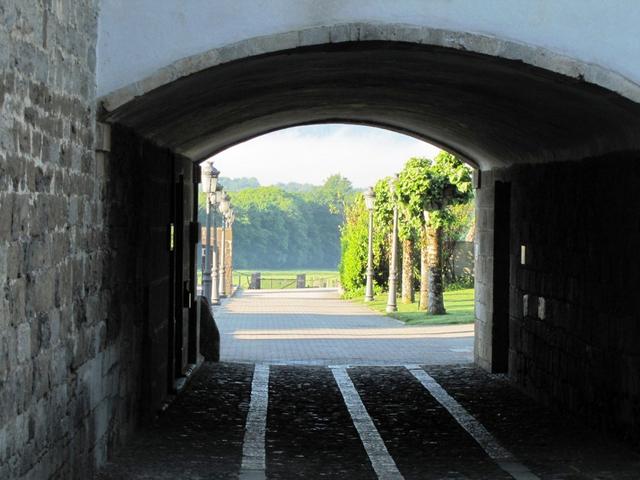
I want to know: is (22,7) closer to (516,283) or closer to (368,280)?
(516,283)

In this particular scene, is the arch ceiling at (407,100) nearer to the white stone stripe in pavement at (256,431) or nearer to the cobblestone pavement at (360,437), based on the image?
the cobblestone pavement at (360,437)

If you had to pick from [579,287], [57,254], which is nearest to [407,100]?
[579,287]

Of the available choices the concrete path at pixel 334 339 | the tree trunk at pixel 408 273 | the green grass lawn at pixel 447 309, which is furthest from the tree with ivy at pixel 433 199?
the tree trunk at pixel 408 273

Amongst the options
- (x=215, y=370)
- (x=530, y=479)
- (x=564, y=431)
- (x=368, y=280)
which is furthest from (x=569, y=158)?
(x=368, y=280)

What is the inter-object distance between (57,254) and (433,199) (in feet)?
81.0

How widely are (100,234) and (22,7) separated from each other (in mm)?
2805

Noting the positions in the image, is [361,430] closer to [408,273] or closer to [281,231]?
[408,273]

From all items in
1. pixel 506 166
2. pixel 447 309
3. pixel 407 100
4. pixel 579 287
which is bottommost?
pixel 447 309

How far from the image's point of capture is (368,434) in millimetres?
11109

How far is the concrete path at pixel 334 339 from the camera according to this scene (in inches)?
742

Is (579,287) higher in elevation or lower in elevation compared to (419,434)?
higher

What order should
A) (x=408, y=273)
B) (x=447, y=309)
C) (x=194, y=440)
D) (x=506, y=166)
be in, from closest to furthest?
(x=194, y=440) < (x=506, y=166) < (x=447, y=309) < (x=408, y=273)

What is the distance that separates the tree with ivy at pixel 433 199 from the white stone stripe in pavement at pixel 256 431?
1514 centimetres

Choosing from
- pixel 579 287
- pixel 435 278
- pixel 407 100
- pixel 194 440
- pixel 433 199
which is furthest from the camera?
pixel 433 199
